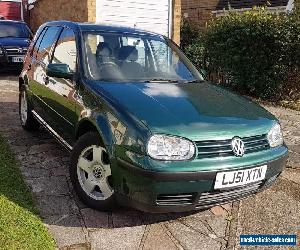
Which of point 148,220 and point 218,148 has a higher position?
point 218,148

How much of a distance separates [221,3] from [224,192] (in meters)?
17.0

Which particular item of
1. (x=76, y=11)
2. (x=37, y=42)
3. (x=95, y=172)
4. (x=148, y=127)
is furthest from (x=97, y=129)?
(x=76, y=11)

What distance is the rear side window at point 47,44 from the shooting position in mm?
4793

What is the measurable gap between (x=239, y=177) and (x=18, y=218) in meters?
1.88

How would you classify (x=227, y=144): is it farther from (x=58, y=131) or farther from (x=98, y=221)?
(x=58, y=131)

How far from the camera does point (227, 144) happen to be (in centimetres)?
307

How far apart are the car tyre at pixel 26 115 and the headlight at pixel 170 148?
3188 mm

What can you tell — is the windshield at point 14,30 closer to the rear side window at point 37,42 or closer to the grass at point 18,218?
the rear side window at point 37,42

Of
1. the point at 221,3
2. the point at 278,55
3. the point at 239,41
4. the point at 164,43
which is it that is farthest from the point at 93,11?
the point at 221,3

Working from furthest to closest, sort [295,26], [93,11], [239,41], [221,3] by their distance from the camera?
[221,3]
[93,11]
[239,41]
[295,26]

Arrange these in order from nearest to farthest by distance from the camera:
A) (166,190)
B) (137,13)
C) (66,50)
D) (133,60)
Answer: (166,190) → (133,60) → (66,50) → (137,13)

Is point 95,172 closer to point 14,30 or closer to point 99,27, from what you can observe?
point 99,27

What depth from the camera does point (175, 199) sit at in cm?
298

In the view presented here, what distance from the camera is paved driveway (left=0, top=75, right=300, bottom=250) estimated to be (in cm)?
315
